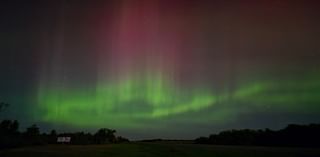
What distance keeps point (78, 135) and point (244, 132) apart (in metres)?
50.2

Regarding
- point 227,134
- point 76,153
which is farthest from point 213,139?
point 76,153

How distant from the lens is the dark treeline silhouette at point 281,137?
10244 centimetres

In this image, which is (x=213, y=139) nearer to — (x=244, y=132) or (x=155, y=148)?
(x=244, y=132)

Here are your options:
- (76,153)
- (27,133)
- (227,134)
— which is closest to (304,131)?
(227,134)

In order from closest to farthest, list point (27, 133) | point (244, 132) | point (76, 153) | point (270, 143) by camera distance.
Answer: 1. point (76, 153)
2. point (270, 143)
3. point (244, 132)
4. point (27, 133)

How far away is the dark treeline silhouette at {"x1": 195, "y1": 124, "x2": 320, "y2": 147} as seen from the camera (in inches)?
4033

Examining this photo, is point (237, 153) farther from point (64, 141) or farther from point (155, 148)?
point (64, 141)

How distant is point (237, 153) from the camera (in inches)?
2825

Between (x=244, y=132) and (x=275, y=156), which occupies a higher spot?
(x=244, y=132)

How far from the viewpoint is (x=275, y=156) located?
68.1 metres

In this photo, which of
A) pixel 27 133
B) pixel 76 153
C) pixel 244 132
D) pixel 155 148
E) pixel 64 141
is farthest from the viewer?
pixel 27 133

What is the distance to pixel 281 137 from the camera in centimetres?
10575

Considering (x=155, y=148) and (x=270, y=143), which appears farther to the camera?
(x=270, y=143)

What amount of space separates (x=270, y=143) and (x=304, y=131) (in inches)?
404
